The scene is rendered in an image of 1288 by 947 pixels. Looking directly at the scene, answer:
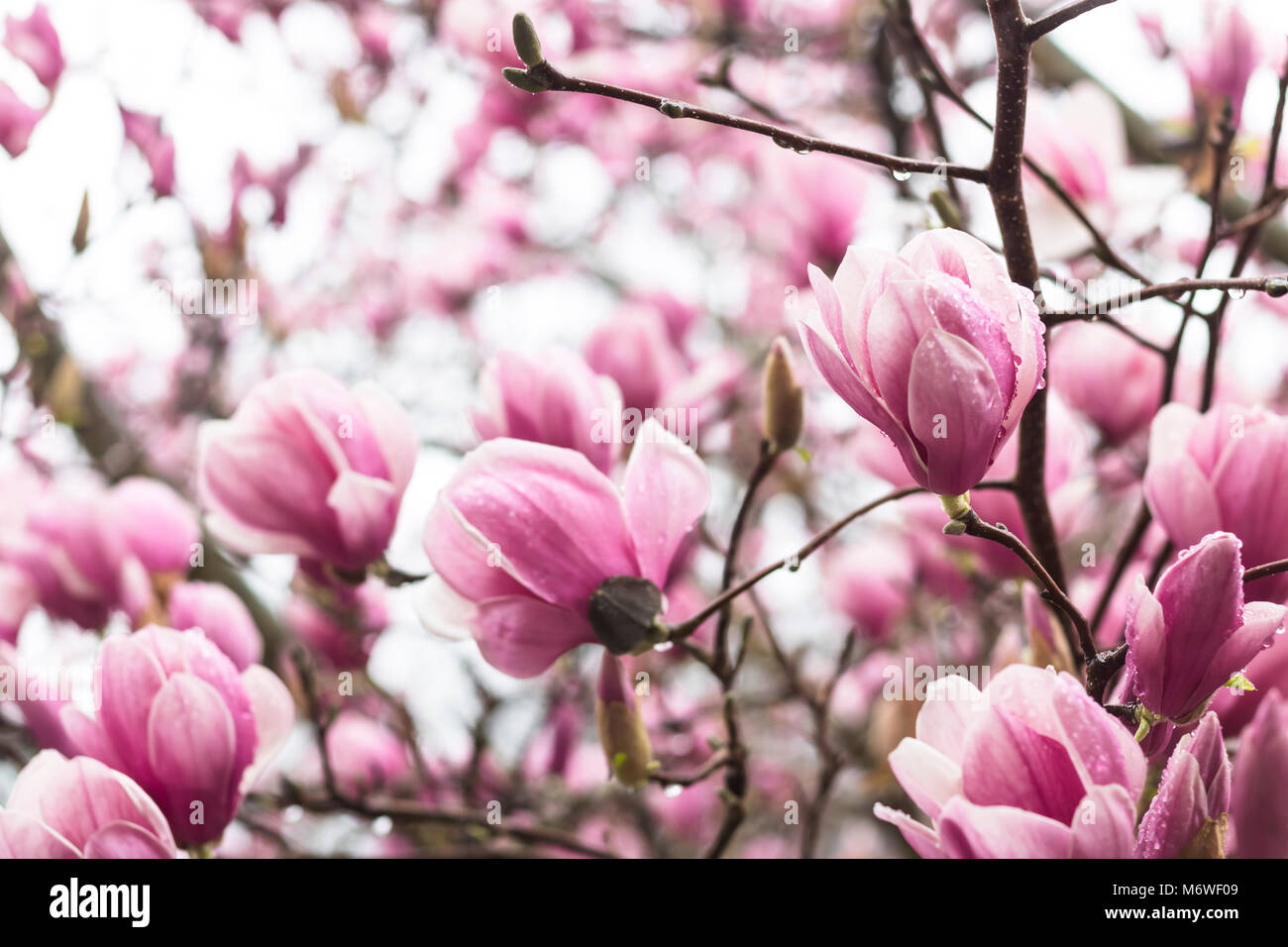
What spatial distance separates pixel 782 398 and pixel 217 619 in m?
0.61

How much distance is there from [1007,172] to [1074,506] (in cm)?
37

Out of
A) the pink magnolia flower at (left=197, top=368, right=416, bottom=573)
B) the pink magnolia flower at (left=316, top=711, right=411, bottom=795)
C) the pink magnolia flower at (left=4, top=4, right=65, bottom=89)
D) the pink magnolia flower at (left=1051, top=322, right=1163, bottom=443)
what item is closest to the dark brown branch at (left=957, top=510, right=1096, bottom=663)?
the pink magnolia flower at (left=197, top=368, right=416, bottom=573)

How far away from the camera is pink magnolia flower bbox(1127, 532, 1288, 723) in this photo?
0.50m

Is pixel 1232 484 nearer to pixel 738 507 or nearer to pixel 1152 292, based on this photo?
A: pixel 1152 292

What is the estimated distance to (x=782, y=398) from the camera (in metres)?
0.80

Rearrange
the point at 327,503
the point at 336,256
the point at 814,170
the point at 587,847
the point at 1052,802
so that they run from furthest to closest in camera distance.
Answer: the point at 336,256
the point at 814,170
the point at 587,847
the point at 327,503
the point at 1052,802

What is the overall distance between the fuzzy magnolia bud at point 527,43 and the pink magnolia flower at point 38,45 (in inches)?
52.0

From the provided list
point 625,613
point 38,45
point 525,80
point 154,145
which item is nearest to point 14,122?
point 38,45

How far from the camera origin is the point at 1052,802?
0.49 m

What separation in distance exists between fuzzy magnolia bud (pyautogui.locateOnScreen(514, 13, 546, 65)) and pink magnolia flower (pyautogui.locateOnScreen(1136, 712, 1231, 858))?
0.52m
